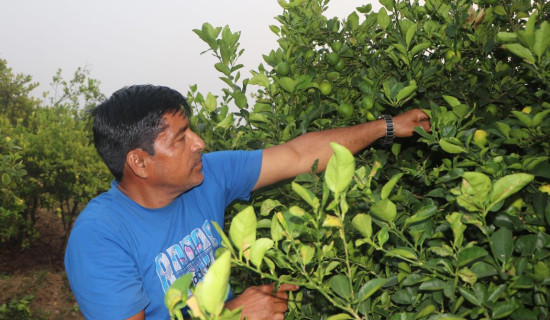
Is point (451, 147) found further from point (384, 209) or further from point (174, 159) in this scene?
point (174, 159)

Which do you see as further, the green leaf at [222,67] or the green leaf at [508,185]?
the green leaf at [222,67]

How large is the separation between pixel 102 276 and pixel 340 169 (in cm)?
129

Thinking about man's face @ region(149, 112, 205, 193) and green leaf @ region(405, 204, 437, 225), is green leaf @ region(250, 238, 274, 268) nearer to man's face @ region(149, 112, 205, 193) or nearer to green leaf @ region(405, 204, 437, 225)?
green leaf @ region(405, 204, 437, 225)

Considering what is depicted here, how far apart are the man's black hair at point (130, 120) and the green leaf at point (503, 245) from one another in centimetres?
150

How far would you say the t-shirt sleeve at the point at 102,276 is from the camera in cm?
189

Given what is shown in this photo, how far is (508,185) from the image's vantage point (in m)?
1.12

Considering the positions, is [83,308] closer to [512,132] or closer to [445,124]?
[445,124]

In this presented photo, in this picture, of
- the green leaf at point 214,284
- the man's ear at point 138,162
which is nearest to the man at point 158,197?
the man's ear at point 138,162

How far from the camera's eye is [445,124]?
5.59 feet

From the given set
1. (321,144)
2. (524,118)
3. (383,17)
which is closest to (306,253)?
(524,118)

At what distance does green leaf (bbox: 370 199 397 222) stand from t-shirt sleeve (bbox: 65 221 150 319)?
1.17m

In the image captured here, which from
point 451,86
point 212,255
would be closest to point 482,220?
point 451,86

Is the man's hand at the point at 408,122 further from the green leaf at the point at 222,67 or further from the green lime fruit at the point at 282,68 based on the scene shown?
the green leaf at the point at 222,67

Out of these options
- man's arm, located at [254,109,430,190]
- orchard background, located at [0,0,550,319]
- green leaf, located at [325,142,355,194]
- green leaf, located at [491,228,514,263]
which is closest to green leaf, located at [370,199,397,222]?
orchard background, located at [0,0,550,319]
